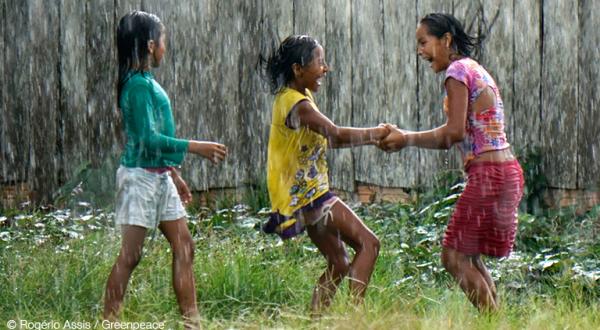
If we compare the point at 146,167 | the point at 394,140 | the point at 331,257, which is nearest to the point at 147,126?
the point at 146,167

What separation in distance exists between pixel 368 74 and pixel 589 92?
165 cm

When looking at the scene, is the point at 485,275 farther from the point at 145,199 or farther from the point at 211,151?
the point at 145,199

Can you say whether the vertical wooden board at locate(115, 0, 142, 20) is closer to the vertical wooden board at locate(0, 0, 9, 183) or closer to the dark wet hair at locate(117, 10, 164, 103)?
the vertical wooden board at locate(0, 0, 9, 183)

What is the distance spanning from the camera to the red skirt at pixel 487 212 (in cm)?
566

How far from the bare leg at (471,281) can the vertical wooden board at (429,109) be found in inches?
123

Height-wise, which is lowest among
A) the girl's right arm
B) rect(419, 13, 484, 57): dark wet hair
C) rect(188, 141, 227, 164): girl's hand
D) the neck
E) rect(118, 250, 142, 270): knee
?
rect(118, 250, 142, 270): knee

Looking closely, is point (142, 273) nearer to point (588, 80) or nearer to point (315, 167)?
point (315, 167)

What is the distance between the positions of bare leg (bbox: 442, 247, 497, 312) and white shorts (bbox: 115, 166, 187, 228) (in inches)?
50.2

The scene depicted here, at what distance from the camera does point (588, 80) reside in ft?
27.0

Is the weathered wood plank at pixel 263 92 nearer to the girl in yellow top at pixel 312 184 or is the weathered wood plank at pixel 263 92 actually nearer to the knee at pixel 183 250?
the girl in yellow top at pixel 312 184

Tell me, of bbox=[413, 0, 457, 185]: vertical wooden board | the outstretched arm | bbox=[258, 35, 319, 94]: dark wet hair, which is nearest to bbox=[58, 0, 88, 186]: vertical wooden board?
bbox=[413, 0, 457, 185]: vertical wooden board

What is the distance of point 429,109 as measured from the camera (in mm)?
8867

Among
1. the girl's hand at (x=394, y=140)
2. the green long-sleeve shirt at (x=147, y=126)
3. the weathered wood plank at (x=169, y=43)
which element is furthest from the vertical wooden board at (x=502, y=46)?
the green long-sleeve shirt at (x=147, y=126)

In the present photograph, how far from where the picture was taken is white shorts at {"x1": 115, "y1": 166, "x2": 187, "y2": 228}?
223 inches
